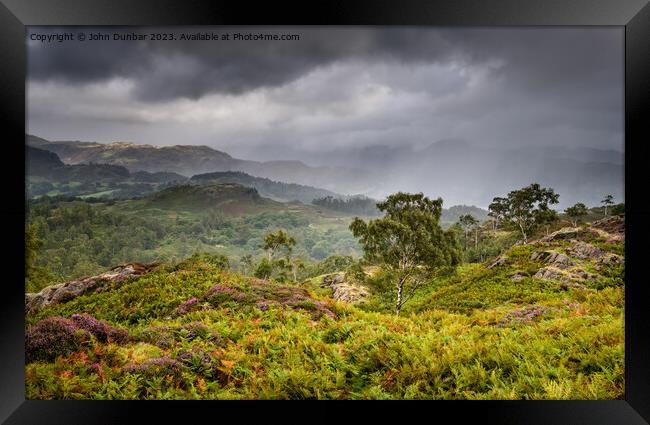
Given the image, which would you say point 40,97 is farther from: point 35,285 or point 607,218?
point 607,218

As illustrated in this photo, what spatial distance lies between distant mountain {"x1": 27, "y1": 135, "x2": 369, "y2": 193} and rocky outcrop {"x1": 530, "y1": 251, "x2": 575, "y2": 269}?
3.46 m

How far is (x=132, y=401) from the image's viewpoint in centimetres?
431

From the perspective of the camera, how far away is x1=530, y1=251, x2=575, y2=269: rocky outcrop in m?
5.75

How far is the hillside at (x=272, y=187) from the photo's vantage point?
6.47 m

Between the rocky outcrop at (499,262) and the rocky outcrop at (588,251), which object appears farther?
the rocky outcrop at (499,262)

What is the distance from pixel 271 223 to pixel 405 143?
120 inches

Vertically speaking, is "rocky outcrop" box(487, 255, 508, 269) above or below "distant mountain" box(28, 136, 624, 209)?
below

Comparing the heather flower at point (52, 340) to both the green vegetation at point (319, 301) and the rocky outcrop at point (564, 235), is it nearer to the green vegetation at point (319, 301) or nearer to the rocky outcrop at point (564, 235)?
the green vegetation at point (319, 301)

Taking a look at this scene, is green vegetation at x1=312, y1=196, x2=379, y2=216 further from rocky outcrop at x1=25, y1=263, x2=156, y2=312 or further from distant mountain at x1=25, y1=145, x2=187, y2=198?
rocky outcrop at x1=25, y1=263, x2=156, y2=312

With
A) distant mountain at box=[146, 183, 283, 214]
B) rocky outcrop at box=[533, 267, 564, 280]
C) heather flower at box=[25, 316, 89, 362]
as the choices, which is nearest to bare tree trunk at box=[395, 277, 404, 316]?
rocky outcrop at box=[533, 267, 564, 280]

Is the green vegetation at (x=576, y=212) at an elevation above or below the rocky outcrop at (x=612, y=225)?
above
